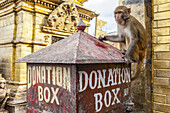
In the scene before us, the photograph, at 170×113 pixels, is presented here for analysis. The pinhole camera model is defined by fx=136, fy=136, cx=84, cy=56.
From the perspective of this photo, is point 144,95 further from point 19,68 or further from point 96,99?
point 19,68

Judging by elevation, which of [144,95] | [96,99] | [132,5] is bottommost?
[144,95]

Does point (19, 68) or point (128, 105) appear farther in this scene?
point (19, 68)

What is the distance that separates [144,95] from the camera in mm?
3072

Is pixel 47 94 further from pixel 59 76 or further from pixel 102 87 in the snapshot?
pixel 102 87

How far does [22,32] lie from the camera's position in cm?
472

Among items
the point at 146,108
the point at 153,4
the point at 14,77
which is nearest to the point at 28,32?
the point at 14,77

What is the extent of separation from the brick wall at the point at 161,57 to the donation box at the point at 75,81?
2.30 meters

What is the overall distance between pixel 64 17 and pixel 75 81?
5386mm

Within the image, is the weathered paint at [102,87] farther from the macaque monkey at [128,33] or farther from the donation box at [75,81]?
the macaque monkey at [128,33]

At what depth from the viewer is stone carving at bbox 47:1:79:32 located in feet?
17.8

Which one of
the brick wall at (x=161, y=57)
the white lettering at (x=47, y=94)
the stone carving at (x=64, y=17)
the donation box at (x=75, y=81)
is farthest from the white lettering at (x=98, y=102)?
the stone carving at (x=64, y=17)

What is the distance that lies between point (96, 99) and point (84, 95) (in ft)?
0.48

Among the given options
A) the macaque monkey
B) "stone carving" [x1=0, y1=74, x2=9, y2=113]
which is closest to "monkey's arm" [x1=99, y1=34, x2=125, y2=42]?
the macaque monkey

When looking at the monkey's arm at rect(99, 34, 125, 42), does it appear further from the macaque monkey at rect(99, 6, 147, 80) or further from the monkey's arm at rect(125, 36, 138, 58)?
the monkey's arm at rect(125, 36, 138, 58)
